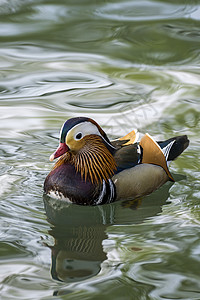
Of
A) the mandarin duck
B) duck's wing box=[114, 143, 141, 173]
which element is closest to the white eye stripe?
the mandarin duck

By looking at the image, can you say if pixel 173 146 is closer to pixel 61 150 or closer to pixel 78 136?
pixel 78 136

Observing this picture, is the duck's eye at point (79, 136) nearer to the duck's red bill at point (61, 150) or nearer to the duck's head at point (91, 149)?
the duck's head at point (91, 149)

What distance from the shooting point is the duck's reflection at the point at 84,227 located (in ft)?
13.7

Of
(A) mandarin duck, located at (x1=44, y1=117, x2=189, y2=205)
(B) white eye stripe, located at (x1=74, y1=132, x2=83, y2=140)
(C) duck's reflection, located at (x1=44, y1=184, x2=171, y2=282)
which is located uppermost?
(B) white eye stripe, located at (x1=74, y1=132, x2=83, y2=140)

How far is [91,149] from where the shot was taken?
5441mm

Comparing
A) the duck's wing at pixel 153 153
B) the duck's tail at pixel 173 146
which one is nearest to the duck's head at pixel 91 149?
the duck's wing at pixel 153 153

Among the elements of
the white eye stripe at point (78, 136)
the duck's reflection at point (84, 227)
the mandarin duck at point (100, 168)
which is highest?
the white eye stripe at point (78, 136)

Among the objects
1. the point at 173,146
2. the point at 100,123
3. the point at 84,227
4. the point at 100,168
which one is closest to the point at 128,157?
the point at 100,168

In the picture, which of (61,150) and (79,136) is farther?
(79,136)

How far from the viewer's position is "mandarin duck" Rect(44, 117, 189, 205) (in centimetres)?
519

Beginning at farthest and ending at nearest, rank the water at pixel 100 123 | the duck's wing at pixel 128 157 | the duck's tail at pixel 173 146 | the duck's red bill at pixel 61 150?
the duck's tail at pixel 173 146 → the duck's wing at pixel 128 157 → the duck's red bill at pixel 61 150 → the water at pixel 100 123

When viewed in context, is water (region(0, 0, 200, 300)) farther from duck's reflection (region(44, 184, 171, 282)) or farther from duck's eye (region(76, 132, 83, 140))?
duck's eye (region(76, 132, 83, 140))

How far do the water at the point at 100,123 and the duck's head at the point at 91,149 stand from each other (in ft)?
1.02

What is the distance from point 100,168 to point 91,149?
177 millimetres
